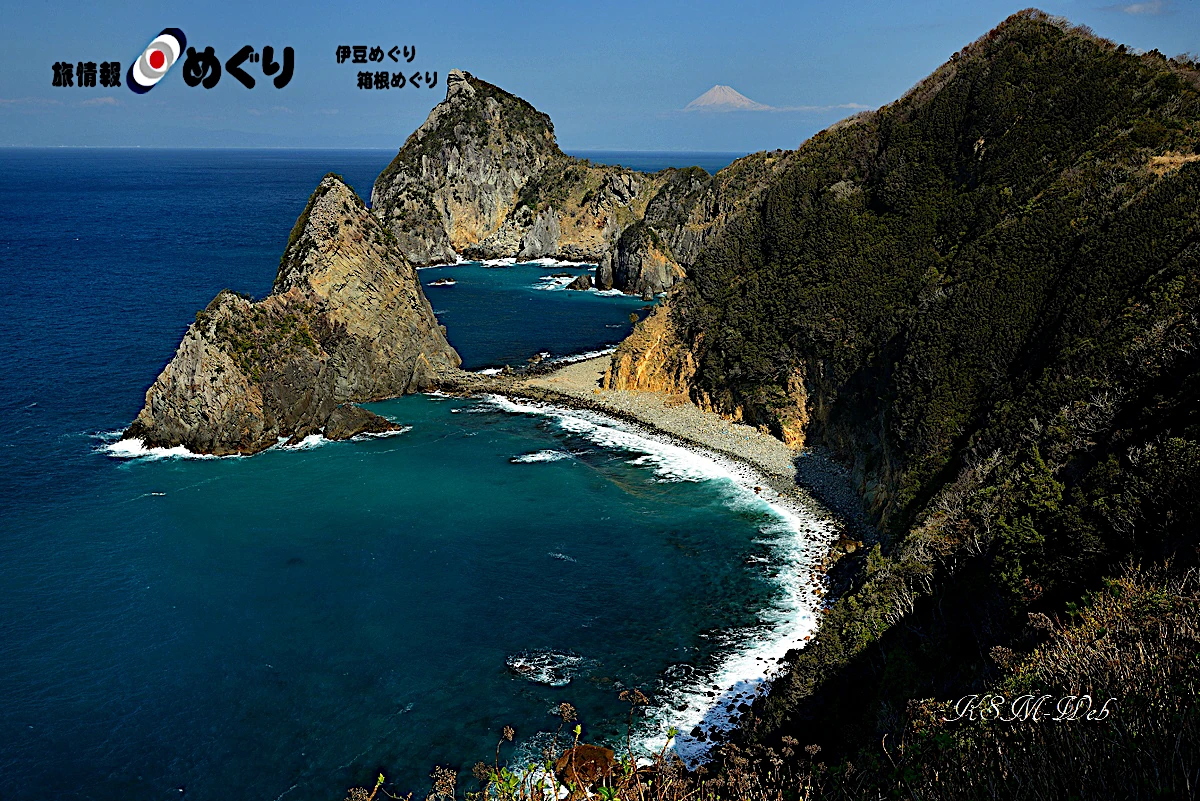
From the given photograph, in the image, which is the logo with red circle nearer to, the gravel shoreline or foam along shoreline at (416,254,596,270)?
the gravel shoreline

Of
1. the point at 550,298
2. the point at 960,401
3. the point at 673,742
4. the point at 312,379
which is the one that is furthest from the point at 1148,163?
the point at 550,298

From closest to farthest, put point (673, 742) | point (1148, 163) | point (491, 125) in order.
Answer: point (673, 742) → point (1148, 163) → point (491, 125)

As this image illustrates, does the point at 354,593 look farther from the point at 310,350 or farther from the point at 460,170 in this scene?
the point at 460,170

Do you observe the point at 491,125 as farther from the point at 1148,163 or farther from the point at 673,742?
the point at 673,742

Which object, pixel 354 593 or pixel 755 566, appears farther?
pixel 755 566

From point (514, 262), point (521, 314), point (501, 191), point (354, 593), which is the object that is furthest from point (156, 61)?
point (501, 191)

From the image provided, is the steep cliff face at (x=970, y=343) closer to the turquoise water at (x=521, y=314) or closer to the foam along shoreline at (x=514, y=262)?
the turquoise water at (x=521, y=314)

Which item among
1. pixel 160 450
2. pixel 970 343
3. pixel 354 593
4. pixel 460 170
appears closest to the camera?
pixel 354 593
